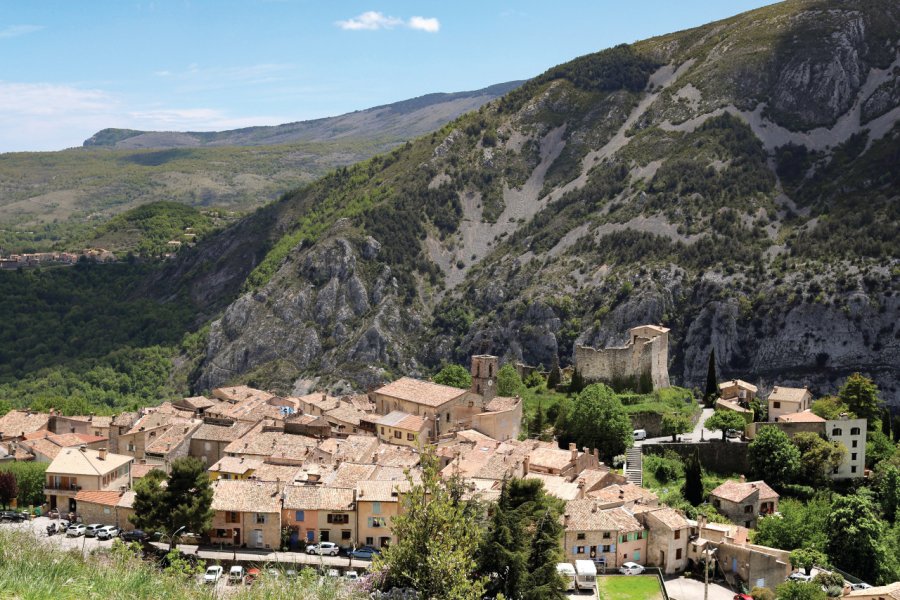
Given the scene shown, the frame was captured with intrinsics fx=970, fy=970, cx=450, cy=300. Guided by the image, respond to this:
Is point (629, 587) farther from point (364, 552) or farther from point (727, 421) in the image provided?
point (727, 421)

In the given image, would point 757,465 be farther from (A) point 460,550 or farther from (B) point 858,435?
(A) point 460,550

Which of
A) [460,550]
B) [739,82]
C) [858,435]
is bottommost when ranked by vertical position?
[858,435]

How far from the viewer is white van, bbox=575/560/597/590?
4554 centimetres

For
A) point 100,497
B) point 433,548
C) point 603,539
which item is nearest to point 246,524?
point 100,497

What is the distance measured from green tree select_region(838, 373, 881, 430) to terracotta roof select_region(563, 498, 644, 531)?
27.6 metres

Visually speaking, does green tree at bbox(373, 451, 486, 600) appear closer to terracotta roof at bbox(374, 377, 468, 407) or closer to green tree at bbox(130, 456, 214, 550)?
green tree at bbox(130, 456, 214, 550)

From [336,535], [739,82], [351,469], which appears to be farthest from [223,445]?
[739,82]

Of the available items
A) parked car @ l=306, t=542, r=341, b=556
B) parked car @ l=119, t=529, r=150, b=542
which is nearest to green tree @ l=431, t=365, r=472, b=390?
parked car @ l=306, t=542, r=341, b=556

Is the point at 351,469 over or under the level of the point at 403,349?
over

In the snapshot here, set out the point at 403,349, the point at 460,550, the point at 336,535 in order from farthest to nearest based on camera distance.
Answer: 1. the point at 403,349
2. the point at 336,535
3. the point at 460,550

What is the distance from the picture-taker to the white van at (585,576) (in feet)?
149

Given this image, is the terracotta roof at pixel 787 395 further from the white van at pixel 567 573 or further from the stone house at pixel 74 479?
the stone house at pixel 74 479

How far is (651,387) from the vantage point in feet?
253

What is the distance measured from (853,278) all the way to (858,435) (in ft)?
235
